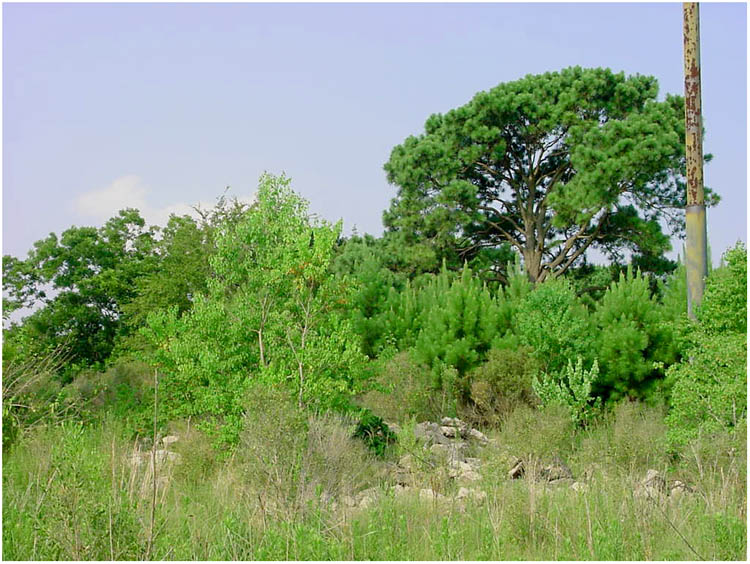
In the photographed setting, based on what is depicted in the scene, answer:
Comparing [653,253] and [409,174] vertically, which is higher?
[409,174]

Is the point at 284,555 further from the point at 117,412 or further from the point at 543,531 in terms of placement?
the point at 117,412

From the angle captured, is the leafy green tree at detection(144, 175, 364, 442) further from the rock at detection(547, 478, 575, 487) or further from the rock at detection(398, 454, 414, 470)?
the rock at detection(547, 478, 575, 487)

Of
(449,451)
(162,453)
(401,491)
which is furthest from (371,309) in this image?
(401,491)

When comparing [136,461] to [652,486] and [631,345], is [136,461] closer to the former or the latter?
[652,486]

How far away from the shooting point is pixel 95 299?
17.4 metres

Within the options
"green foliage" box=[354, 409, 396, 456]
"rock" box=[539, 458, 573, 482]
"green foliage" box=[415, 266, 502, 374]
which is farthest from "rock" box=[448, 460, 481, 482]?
"green foliage" box=[415, 266, 502, 374]

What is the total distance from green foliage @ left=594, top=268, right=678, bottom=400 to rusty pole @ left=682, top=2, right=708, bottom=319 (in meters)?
1.13

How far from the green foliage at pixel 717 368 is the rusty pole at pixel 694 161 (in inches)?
120

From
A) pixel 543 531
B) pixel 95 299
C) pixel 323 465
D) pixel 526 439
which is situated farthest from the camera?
pixel 95 299

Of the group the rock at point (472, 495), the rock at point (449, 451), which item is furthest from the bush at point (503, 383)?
the rock at point (472, 495)

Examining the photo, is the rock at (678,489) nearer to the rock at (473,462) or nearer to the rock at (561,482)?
the rock at (561,482)

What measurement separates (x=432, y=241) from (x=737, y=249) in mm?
13346

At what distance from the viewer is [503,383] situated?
11789 mm

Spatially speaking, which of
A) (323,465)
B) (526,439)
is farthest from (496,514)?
(526,439)
